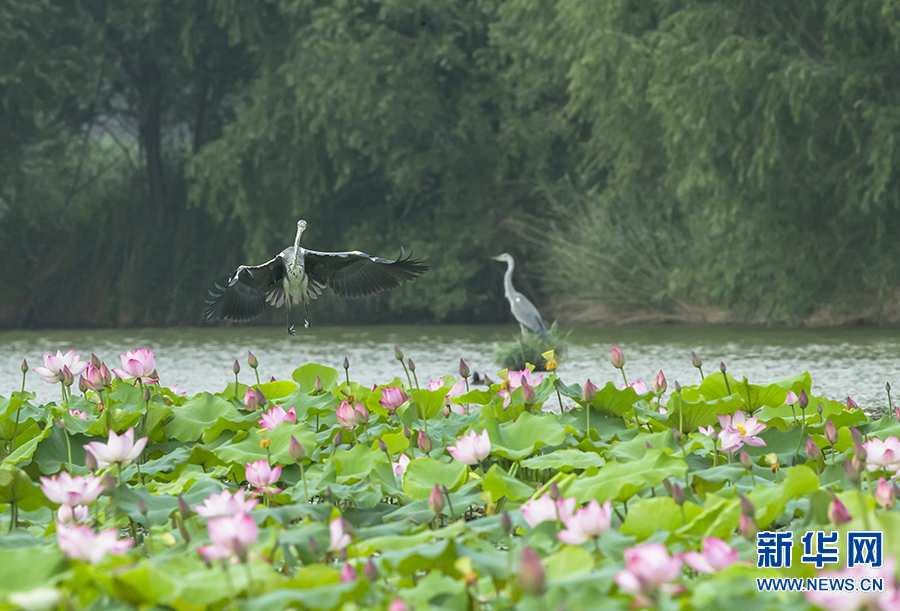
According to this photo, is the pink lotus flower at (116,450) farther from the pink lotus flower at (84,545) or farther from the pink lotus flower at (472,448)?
the pink lotus flower at (472,448)

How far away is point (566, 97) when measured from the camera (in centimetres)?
1891

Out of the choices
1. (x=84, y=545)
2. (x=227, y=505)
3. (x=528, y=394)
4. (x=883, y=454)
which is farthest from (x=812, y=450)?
(x=84, y=545)

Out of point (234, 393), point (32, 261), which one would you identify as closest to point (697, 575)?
point (234, 393)

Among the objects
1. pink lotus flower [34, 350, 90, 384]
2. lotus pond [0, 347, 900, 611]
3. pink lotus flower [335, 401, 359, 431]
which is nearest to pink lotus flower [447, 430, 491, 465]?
lotus pond [0, 347, 900, 611]

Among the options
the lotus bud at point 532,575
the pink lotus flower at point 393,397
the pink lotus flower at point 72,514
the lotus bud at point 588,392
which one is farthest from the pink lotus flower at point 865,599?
the pink lotus flower at point 393,397

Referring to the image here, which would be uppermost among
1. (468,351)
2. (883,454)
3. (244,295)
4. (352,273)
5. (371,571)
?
(352,273)

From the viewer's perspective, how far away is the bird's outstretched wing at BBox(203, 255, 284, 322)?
4.62 meters

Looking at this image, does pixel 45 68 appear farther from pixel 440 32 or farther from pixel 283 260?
pixel 283 260

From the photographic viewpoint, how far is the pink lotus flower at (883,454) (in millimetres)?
2332

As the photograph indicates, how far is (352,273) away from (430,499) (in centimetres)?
303

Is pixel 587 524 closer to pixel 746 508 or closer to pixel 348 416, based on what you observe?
pixel 746 508

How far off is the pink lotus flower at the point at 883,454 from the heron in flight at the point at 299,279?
7.49 ft

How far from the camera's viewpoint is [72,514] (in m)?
2.10

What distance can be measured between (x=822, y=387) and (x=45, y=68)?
1454 cm
